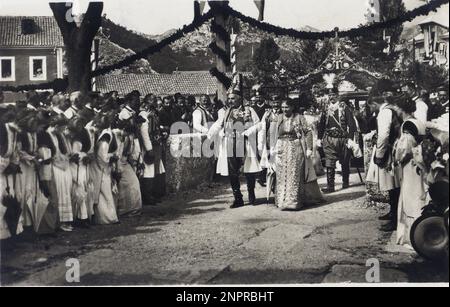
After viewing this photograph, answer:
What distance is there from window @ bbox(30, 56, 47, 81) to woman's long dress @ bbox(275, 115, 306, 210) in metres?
3.34

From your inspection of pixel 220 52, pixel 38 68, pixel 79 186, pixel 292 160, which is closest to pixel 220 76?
pixel 220 52

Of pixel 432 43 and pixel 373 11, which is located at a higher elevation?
pixel 373 11

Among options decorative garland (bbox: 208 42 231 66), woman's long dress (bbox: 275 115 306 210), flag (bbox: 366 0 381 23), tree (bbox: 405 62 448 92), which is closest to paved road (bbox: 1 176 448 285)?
woman's long dress (bbox: 275 115 306 210)

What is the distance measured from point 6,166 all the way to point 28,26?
1951 millimetres

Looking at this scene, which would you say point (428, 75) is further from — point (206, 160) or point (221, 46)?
point (206, 160)

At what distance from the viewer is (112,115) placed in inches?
266

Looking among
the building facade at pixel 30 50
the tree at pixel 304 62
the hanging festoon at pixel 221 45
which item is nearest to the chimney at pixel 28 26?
the building facade at pixel 30 50

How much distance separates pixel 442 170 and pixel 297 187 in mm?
2573

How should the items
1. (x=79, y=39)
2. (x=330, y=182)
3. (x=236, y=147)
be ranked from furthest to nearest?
(x=330, y=182)
(x=236, y=147)
(x=79, y=39)

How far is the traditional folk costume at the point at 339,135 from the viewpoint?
871 centimetres

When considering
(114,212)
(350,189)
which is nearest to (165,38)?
(114,212)

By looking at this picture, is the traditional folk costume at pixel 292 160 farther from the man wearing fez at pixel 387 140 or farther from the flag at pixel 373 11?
the flag at pixel 373 11

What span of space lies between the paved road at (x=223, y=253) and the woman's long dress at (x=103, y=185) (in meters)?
0.21

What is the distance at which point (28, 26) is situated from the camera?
6391 mm
